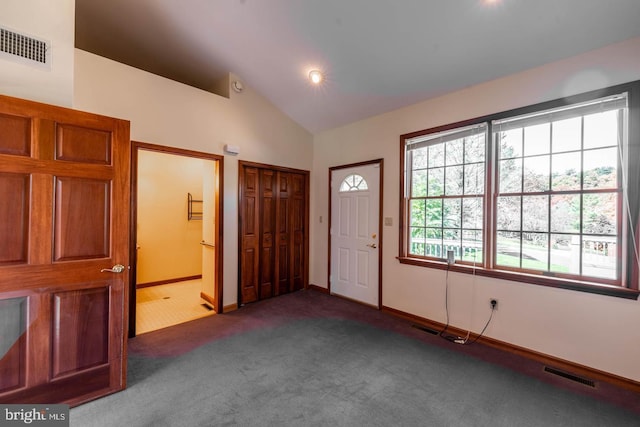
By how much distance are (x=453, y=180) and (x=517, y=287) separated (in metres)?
1.32

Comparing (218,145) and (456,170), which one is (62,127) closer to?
(218,145)

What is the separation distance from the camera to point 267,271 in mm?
4297

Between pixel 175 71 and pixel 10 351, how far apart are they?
387 centimetres

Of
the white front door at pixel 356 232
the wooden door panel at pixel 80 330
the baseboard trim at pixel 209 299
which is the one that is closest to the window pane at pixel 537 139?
the white front door at pixel 356 232

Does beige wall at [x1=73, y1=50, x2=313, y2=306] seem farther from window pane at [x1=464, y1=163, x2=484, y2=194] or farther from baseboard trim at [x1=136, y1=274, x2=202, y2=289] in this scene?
window pane at [x1=464, y1=163, x2=484, y2=194]

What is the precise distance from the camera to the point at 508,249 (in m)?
2.84

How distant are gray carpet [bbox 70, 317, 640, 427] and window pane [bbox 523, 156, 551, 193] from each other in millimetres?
1753

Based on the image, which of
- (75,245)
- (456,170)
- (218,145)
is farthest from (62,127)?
(456,170)

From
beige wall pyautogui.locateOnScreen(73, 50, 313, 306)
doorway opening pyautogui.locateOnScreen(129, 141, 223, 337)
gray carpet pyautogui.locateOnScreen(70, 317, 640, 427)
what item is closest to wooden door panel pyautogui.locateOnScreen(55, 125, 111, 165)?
beige wall pyautogui.locateOnScreen(73, 50, 313, 306)

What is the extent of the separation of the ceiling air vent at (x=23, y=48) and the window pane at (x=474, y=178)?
12.9 ft

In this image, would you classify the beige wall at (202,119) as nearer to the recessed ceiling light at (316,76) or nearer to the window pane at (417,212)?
the recessed ceiling light at (316,76)

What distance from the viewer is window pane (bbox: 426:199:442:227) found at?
335 centimetres

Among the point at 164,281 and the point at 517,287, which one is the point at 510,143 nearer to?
the point at 517,287

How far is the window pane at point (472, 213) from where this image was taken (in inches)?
119
